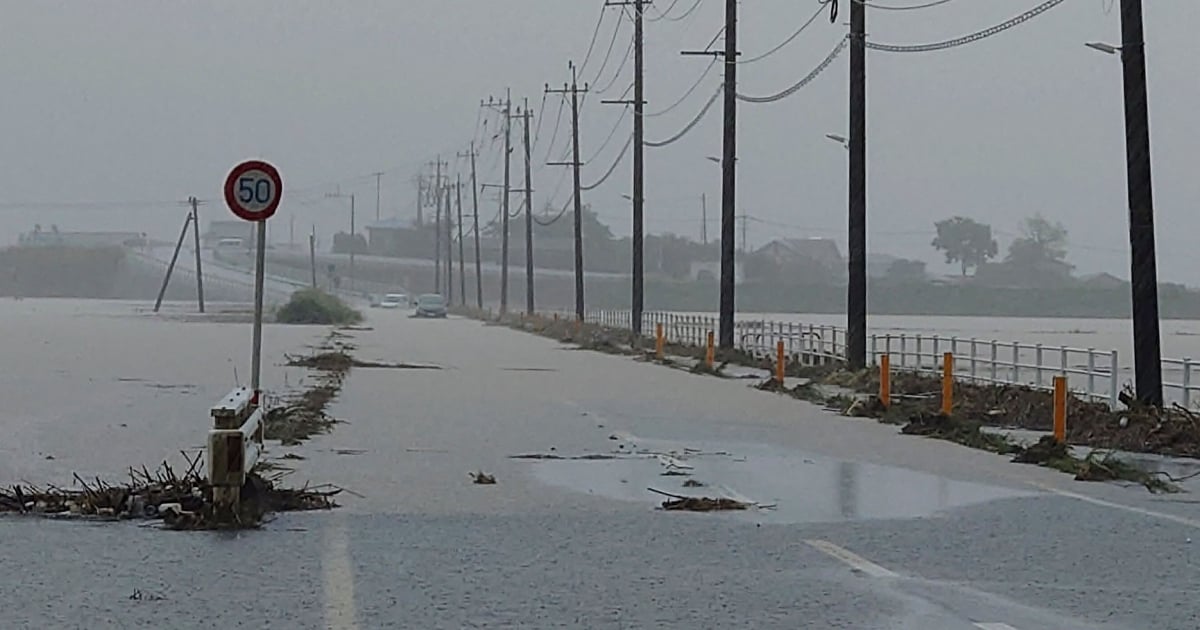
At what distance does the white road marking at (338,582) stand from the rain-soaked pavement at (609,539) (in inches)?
0.8

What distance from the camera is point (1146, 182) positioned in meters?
23.4

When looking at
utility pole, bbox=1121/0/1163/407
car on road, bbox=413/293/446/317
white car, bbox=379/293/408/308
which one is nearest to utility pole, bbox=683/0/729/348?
utility pole, bbox=1121/0/1163/407

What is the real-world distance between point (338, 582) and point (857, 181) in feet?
84.2

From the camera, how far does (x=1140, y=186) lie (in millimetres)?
23500

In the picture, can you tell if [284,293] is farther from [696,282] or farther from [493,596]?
[493,596]

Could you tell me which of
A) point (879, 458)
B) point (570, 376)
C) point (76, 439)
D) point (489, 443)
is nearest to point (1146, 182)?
point (879, 458)

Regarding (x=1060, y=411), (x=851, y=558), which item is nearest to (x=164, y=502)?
(x=851, y=558)

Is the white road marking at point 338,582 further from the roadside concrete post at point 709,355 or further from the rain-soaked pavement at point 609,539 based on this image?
the roadside concrete post at point 709,355

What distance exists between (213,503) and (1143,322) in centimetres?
1395

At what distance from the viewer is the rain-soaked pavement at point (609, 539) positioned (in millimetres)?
10195

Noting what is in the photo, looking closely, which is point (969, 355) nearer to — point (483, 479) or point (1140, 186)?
point (1140, 186)

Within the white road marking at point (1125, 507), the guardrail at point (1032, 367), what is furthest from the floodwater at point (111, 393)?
the guardrail at point (1032, 367)

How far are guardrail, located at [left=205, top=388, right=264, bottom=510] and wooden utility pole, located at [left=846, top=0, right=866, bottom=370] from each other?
2263cm

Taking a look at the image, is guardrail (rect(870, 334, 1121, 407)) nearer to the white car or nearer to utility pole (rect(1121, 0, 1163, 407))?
utility pole (rect(1121, 0, 1163, 407))
